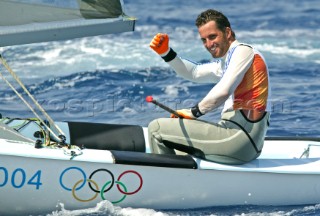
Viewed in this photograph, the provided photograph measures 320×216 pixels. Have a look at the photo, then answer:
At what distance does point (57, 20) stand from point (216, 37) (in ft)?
3.56

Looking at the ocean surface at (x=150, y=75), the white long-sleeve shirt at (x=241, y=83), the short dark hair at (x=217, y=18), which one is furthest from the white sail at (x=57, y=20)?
the ocean surface at (x=150, y=75)

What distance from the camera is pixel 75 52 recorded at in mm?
12938

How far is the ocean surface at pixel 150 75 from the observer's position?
29.3ft

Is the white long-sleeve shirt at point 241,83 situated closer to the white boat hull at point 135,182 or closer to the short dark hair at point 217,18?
the short dark hair at point 217,18

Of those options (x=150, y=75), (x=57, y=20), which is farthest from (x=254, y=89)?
(x=150, y=75)

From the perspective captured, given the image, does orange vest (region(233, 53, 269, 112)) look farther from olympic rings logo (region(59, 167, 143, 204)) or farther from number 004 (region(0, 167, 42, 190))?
number 004 (region(0, 167, 42, 190))

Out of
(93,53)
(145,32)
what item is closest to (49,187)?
(93,53)

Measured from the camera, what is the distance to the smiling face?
550cm

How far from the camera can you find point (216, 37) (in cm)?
552

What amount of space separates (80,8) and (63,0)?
138 millimetres

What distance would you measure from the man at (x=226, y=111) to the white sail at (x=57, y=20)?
0.36 metres

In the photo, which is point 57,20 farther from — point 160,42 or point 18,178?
point 18,178

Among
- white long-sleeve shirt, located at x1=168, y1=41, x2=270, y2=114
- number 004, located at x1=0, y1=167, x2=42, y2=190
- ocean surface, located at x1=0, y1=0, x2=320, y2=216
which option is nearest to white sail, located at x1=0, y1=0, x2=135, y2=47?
white long-sleeve shirt, located at x1=168, y1=41, x2=270, y2=114

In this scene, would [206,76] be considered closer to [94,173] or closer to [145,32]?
[94,173]
